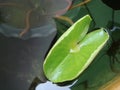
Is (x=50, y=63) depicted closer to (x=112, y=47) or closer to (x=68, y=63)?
(x=68, y=63)

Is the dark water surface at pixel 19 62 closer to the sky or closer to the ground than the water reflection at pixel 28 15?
closer to the ground

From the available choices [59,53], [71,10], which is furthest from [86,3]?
[59,53]

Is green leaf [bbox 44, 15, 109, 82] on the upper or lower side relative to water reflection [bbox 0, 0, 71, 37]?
lower

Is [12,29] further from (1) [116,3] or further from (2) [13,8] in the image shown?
(1) [116,3]

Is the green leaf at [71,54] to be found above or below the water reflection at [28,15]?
below

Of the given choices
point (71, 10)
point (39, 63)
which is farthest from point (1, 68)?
→ point (71, 10)

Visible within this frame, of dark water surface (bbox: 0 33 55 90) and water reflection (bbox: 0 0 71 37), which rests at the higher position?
water reflection (bbox: 0 0 71 37)

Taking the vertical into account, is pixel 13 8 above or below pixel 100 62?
above
